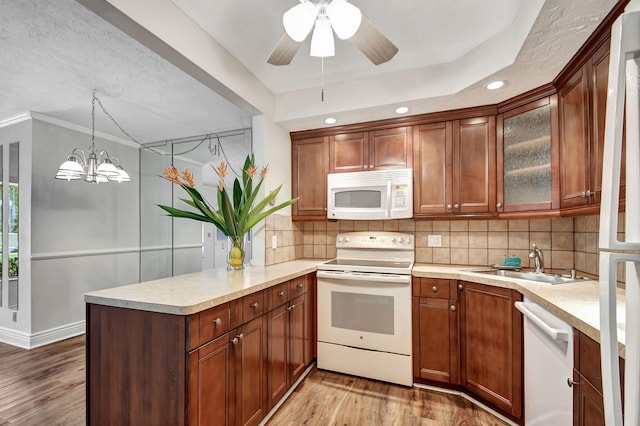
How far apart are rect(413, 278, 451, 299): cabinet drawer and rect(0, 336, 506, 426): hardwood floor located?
73cm

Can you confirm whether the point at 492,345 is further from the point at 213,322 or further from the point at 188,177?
the point at 188,177

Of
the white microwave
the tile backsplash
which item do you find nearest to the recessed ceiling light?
the white microwave

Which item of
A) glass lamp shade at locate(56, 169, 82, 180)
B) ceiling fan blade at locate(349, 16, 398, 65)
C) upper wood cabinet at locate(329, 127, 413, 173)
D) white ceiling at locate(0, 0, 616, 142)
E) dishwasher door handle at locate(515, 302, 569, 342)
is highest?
white ceiling at locate(0, 0, 616, 142)

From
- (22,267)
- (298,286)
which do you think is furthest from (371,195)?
(22,267)

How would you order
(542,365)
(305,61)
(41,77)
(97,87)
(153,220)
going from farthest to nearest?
(153,220), (97,87), (41,77), (305,61), (542,365)

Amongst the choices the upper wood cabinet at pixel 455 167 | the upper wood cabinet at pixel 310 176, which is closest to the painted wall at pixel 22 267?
the upper wood cabinet at pixel 310 176

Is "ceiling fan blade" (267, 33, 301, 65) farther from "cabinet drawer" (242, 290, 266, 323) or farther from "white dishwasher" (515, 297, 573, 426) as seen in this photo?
"white dishwasher" (515, 297, 573, 426)

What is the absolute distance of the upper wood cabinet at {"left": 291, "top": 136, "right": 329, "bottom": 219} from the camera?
2.99 metres

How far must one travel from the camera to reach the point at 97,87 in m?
2.66

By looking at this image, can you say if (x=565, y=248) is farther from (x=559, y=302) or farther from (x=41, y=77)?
(x=41, y=77)

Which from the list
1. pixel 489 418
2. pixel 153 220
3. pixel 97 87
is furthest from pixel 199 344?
pixel 153 220

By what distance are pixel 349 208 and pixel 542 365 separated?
5.70 feet

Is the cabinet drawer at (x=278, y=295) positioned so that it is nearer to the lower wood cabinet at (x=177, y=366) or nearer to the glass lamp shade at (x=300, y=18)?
the lower wood cabinet at (x=177, y=366)

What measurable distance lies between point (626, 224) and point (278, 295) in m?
1.79
